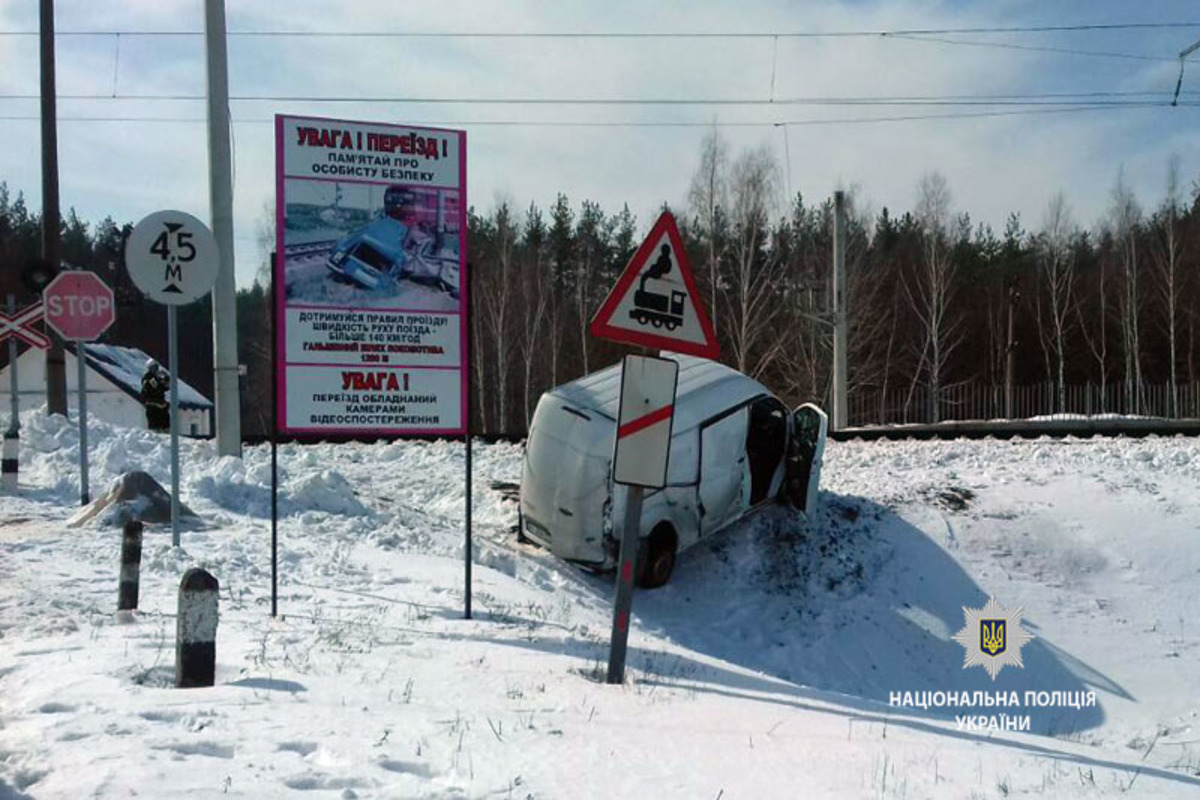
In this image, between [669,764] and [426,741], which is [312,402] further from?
[669,764]

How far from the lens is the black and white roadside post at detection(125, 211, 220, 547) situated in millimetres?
9195

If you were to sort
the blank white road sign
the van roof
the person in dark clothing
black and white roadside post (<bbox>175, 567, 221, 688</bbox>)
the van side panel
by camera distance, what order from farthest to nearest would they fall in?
the person in dark clothing, the van roof, the van side panel, the blank white road sign, black and white roadside post (<bbox>175, 567, 221, 688</bbox>)

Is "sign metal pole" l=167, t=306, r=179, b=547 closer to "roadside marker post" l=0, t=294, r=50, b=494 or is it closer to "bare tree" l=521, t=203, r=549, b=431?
"roadside marker post" l=0, t=294, r=50, b=494

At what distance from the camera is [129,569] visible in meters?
7.79

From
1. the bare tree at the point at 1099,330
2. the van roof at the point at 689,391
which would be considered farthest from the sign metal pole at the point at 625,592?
the bare tree at the point at 1099,330

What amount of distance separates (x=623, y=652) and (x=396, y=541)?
6.26 meters

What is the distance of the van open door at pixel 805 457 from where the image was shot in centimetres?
1456

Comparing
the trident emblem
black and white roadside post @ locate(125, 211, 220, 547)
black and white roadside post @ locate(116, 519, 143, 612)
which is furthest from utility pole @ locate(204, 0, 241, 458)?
the trident emblem

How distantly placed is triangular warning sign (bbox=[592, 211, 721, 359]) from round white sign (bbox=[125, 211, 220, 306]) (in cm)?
446

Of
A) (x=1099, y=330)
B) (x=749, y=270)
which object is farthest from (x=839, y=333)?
(x=1099, y=330)

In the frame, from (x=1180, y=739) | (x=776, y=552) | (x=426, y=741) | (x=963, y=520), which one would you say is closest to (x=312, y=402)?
(x=426, y=741)

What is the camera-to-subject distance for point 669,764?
4688mm

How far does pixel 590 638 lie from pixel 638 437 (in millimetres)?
2662

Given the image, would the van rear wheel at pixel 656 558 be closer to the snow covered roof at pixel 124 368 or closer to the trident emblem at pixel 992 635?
the trident emblem at pixel 992 635
